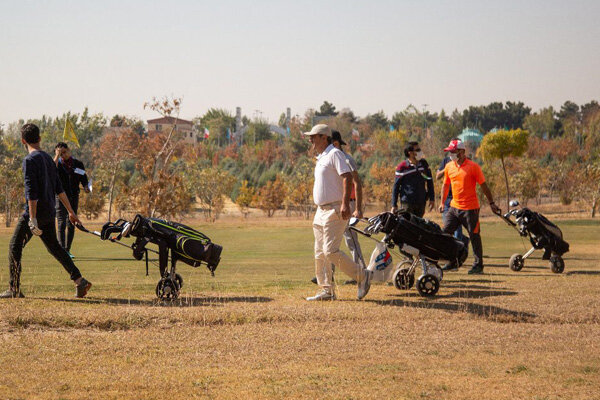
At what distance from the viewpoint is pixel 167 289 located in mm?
9172

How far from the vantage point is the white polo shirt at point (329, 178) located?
29.9 feet

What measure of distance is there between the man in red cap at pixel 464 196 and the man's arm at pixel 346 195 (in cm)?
412

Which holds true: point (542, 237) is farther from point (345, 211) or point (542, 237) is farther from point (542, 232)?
point (345, 211)

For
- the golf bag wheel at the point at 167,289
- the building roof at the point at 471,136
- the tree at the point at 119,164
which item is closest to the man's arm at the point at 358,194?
the golf bag wheel at the point at 167,289

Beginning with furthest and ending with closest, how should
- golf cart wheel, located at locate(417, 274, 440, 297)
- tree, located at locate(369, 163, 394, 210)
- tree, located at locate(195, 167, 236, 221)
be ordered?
1. tree, located at locate(369, 163, 394, 210)
2. tree, located at locate(195, 167, 236, 221)
3. golf cart wheel, located at locate(417, 274, 440, 297)

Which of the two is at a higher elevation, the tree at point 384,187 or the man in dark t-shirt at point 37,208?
the tree at point 384,187

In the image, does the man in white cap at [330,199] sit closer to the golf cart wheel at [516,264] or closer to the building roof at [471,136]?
the golf cart wheel at [516,264]

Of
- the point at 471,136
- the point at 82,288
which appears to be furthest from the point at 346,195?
the point at 471,136

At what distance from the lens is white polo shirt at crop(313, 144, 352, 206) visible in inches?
358

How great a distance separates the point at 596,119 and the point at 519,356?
3597 inches

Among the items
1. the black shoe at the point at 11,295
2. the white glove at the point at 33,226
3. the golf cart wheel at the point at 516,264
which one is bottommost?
the black shoe at the point at 11,295

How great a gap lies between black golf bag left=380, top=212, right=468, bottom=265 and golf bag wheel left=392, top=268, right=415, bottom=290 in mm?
434

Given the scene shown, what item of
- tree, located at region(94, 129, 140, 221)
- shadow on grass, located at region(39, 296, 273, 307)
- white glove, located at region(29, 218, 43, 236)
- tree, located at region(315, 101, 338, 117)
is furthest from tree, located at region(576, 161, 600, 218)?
tree, located at region(315, 101, 338, 117)

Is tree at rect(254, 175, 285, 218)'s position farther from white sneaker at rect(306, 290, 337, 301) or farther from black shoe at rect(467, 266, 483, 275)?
white sneaker at rect(306, 290, 337, 301)
